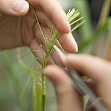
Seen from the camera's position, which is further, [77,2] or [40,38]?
[77,2]

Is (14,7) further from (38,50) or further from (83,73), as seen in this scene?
(83,73)

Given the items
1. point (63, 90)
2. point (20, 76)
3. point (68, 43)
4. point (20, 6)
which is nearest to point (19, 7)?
point (20, 6)

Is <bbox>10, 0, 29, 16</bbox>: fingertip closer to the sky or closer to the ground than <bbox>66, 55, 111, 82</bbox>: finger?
closer to the sky

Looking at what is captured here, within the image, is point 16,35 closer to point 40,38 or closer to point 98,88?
point 40,38

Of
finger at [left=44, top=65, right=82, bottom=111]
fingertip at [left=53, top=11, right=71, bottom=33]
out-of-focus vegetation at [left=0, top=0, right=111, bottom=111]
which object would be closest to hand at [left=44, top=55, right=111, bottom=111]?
finger at [left=44, top=65, right=82, bottom=111]

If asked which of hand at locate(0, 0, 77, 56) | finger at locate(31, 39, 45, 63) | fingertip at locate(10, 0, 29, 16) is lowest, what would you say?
finger at locate(31, 39, 45, 63)

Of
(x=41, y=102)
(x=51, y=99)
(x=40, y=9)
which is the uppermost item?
(x=40, y=9)

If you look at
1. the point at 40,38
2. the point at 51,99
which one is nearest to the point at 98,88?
the point at 40,38

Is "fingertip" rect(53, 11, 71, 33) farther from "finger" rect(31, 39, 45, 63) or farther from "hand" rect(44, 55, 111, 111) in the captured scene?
"hand" rect(44, 55, 111, 111)
